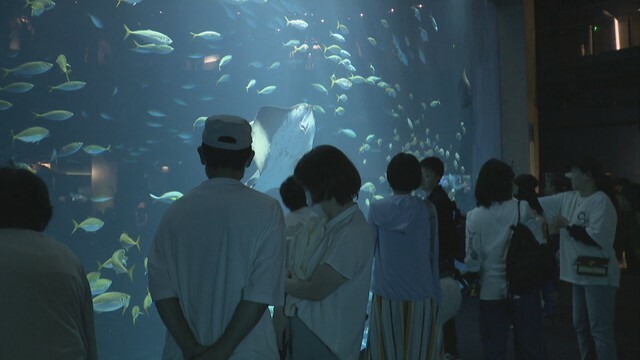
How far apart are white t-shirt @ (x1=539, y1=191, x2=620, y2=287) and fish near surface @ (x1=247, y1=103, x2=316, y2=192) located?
525 centimetres

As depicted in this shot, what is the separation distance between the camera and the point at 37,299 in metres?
1.43

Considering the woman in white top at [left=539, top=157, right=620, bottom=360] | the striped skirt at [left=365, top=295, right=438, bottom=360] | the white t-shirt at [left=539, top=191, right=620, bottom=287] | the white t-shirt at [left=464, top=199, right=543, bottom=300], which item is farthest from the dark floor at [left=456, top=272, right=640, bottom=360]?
the striped skirt at [left=365, top=295, right=438, bottom=360]

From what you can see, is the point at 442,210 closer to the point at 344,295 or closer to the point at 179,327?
the point at 344,295

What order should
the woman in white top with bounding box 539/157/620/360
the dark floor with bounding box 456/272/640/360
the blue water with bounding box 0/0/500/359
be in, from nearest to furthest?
the woman in white top with bounding box 539/157/620/360
the dark floor with bounding box 456/272/640/360
the blue water with bounding box 0/0/500/359

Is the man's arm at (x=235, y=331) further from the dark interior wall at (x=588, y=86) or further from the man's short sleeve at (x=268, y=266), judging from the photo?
the dark interior wall at (x=588, y=86)

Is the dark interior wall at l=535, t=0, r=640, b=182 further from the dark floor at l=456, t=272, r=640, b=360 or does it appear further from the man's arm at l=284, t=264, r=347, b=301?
the man's arm at l=284, t=264, r=347, b=301

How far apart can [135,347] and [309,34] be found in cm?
1310

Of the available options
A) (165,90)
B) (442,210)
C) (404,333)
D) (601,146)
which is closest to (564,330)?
(442,210)

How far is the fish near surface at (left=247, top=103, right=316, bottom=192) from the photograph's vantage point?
8.62 m

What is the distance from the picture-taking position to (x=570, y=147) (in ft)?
64.5

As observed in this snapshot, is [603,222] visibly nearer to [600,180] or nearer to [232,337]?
[600,180]

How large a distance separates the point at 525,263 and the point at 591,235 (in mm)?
926

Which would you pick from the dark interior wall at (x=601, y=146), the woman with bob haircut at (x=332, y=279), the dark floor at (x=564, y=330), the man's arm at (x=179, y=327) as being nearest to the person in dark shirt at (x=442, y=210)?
the dark floor at (x=564, y=330)

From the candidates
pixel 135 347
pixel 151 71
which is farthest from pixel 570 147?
pixel 135 347
